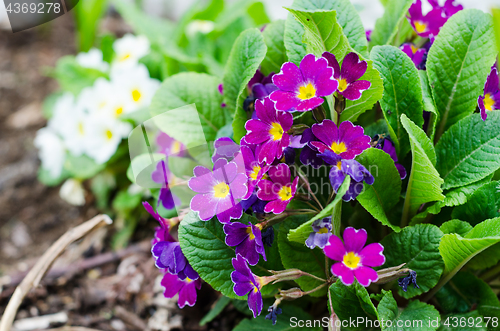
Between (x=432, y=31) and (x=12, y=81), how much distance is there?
9.25 ft

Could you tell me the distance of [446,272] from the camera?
997mm

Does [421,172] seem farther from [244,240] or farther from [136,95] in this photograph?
[136,95]

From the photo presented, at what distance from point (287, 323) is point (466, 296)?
18.7 inches

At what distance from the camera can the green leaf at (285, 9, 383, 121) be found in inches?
33.4

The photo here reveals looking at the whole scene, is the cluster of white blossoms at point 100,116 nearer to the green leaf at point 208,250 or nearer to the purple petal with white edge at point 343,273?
the green leaf at point 208,250

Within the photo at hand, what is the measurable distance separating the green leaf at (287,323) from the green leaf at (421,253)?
0.27 m

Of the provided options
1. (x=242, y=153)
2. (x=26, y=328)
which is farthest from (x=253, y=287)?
(x=26, y=328)

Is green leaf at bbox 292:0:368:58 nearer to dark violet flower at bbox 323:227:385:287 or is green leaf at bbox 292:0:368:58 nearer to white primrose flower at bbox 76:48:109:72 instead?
dark violet flower at bbox 323:227:385:287

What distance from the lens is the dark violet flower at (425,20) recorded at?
1162 mm

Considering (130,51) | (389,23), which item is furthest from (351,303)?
(130,51)

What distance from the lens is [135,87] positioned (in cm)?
188

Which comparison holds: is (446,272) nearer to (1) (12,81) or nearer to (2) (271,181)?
(2) (271,181)

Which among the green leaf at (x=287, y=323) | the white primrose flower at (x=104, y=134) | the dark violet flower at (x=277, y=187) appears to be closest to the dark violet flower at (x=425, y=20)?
the dark violet flower at (x=277, y=187)

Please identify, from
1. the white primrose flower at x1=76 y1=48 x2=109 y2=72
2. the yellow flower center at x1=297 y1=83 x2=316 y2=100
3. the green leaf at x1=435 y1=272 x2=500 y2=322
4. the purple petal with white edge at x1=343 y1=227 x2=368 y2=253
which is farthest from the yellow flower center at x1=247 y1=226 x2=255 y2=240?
the white primrose flower at x1=76 y1=48 x2=109 y2=72
